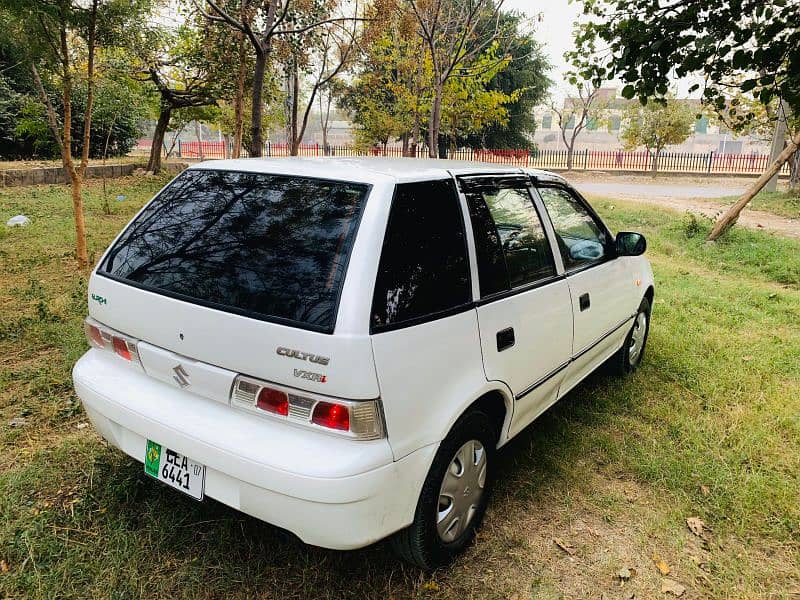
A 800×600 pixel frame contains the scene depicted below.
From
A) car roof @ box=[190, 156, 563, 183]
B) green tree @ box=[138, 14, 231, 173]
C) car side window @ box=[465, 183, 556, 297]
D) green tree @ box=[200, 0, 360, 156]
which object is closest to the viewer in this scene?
car roof @ box=[190, 156, 563, 183]

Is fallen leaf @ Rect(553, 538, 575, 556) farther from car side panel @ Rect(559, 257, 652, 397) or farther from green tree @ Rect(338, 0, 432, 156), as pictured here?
green tree @ Rect(338, 0, 432, 156)

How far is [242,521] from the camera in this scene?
2580 millimetres

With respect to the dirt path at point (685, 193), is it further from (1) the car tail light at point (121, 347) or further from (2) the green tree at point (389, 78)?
(1) the car tail light at point (121, 347)

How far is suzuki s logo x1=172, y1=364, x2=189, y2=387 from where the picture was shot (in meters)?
2.16

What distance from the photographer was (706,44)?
3.99 m

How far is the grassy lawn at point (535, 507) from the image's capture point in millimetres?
2320

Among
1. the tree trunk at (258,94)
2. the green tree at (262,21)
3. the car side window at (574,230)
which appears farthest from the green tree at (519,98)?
the car side window at (574,230)

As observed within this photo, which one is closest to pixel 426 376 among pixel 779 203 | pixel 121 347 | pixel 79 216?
pixel 121 347

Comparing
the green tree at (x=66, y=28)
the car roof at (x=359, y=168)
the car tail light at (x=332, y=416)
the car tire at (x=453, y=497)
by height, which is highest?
the green tree at (x=66, y=28)

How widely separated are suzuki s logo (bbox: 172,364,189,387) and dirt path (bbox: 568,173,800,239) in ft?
38.3

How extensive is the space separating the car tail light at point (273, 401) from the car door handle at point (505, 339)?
97cm

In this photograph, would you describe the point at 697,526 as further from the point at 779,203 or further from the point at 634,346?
the point at 779,203

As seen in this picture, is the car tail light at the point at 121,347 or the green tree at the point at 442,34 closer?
the car tail light at the point at 121,347

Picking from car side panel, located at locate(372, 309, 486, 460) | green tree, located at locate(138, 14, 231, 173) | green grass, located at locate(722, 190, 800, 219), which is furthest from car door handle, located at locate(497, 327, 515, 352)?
green grass, located at locate(722, 190, 800, 219)
